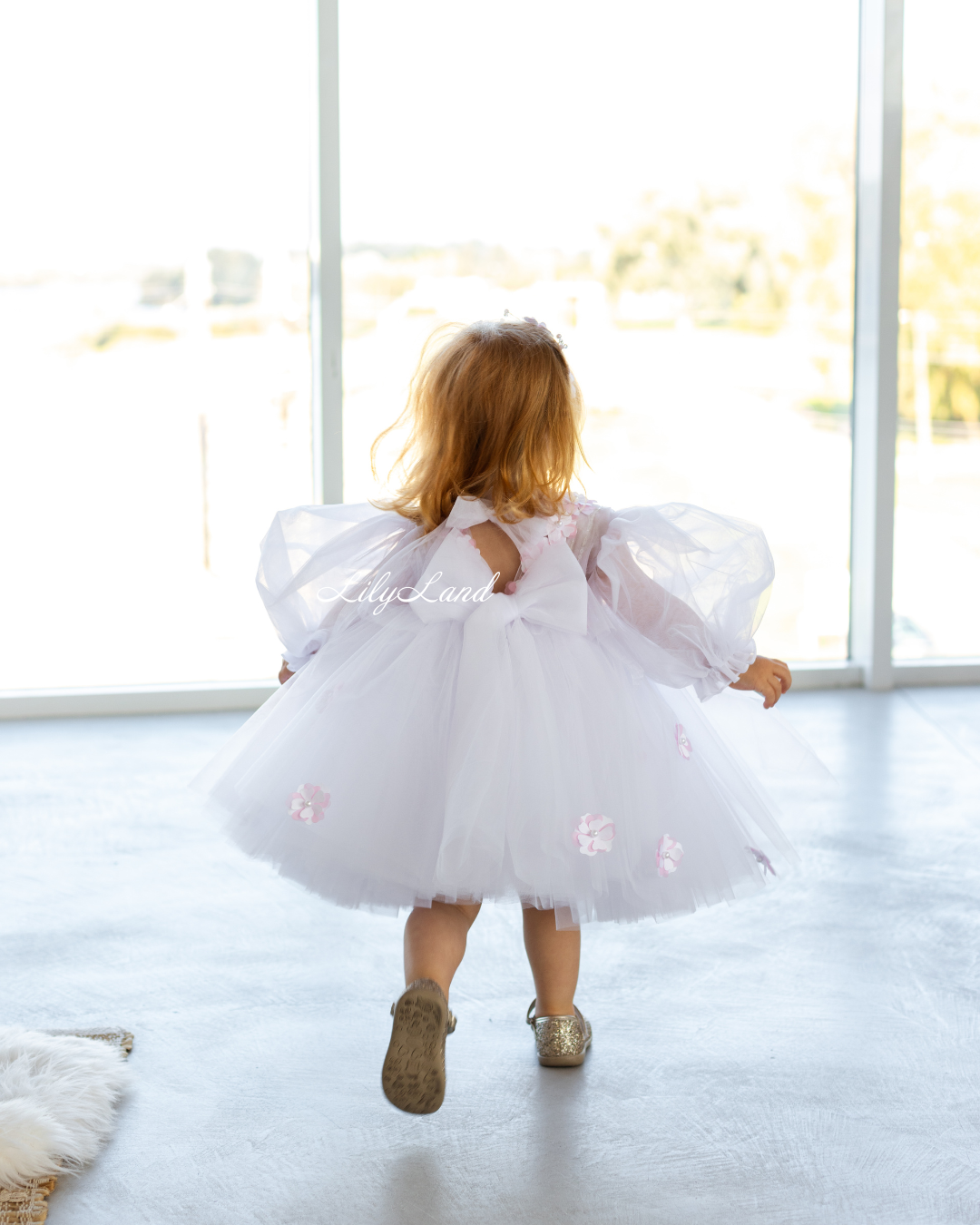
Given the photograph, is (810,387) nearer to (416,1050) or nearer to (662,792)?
(662,792)

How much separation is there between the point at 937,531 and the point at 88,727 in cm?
244

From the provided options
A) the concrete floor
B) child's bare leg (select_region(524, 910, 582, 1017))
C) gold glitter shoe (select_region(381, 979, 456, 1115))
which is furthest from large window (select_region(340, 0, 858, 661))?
gold glitter shoe (select_region(381, 979, 456, 1115))

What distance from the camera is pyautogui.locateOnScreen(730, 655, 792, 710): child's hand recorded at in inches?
65.7

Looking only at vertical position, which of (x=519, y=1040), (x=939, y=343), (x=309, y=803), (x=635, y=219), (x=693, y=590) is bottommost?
(x=519, y=1040)

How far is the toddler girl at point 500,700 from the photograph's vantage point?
4.85 feet

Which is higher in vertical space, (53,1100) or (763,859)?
(763,859)

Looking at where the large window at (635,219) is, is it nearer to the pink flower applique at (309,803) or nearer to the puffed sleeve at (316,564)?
the puffed sleeve at (316,564)

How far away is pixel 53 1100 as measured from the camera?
151 cm

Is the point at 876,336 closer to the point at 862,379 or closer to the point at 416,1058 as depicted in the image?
the point at 862,379

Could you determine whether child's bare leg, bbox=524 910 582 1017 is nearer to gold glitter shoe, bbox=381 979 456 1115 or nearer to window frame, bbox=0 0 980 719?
gold glitter shoe, bbox=381 979 456 1115

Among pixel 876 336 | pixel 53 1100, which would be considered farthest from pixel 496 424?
pixel 876 336

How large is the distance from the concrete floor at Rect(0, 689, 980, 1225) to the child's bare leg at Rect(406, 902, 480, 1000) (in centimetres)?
19

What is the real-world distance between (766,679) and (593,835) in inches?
13.8

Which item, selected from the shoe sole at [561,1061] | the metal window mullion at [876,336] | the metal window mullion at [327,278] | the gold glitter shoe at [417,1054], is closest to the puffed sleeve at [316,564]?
the gold glitter shoe at [417,1054]
